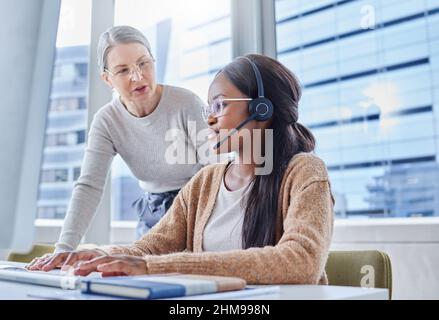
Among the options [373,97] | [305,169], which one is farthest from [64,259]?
[373,97]

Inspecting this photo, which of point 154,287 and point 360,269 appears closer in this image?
point 154,287

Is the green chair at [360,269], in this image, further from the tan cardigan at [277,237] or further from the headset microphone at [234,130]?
the headset microphone at [234,130]

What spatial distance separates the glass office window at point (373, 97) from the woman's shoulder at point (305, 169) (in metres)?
1.23

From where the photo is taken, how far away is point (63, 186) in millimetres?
3014

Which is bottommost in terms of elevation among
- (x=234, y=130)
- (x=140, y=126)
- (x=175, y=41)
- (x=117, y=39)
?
(x=234, y=130)

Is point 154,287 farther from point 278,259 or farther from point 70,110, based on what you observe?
point 70,110

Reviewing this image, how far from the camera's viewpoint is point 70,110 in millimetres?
3064

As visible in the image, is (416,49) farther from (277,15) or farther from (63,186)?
(63,186)

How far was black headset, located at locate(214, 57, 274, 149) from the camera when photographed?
1336mm

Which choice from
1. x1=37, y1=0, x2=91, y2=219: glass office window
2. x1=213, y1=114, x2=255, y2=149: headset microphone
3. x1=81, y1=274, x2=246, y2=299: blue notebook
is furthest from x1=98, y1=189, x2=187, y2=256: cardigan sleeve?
x1=37, y1=0, x2=91, y2=219: glass office window

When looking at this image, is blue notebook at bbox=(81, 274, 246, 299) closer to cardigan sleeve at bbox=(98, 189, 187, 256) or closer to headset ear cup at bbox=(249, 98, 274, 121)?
cardigan sleeve at bbox=(98, 189, 187, 256)

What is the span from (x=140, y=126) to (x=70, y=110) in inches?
52.7
